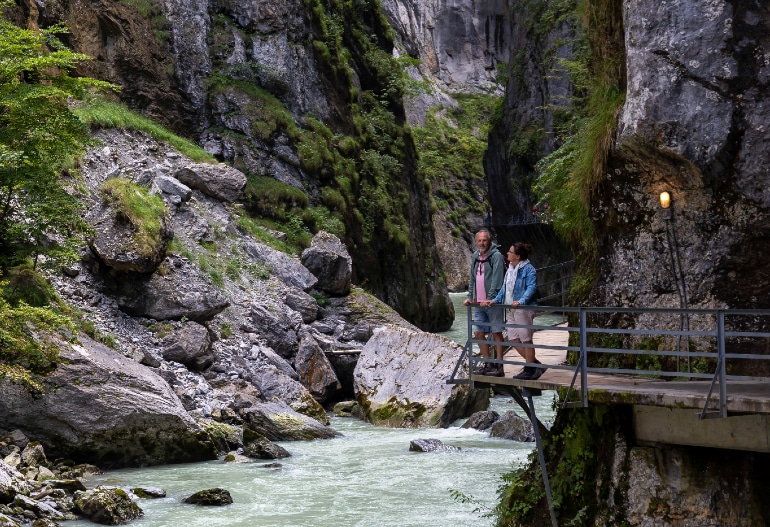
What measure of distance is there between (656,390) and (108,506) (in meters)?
7.44

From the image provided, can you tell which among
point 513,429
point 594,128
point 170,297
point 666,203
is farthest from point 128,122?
point 666,203

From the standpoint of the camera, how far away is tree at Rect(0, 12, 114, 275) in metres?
15.8

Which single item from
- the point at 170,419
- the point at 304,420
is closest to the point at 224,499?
the point at 170,419

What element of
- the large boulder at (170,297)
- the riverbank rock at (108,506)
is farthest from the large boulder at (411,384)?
the riverbank rock at (108,506)

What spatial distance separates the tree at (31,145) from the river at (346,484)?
5.06m

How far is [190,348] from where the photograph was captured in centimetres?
1892

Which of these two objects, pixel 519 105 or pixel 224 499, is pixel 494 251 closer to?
pixel 224 499

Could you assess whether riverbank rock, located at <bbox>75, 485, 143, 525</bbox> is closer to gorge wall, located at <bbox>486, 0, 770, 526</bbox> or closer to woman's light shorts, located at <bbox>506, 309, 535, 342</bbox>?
gorge wall, located at <bbox>486, 0, 770, 526</bbox>

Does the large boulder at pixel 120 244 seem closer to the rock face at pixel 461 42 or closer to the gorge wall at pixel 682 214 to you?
the gorge wall at pixel 682 214

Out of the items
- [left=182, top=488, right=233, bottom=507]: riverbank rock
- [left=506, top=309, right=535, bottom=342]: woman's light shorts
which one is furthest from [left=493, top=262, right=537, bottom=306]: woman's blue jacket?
[left=182, top=488, right=233, bottom=507]: riverbank rock

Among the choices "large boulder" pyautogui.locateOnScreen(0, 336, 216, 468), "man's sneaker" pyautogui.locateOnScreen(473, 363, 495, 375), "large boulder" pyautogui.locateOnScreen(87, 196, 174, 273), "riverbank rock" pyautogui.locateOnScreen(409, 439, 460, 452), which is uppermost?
"large boulder" pyautogui.locateOnScreen(87, 196, 174, 273)

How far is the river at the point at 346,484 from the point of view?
12.2 meters

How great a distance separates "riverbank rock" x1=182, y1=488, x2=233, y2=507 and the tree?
231 inches

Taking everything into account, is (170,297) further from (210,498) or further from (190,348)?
(210,498)
